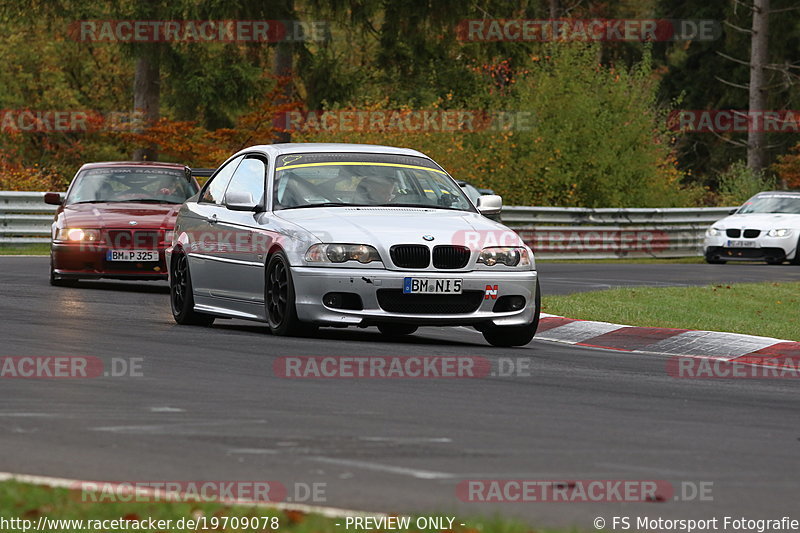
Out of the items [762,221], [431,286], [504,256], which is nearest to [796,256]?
[762,221]

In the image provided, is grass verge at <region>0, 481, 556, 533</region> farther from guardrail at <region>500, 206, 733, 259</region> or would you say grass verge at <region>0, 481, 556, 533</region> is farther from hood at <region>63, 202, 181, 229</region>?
guardrail at <region>500, 206, 733, 259</region>

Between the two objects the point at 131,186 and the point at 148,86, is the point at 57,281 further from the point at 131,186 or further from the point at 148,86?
the point at 148,86

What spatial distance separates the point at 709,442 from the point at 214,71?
99.2 ft

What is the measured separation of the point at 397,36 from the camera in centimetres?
3806

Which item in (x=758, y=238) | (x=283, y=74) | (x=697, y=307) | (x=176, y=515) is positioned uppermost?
(x=283, y=74)

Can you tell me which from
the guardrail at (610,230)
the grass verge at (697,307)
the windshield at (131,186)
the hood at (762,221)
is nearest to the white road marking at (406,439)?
the grass verge at (697,307)

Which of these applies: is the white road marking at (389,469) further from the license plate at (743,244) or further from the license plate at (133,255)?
the license plate at (743,244)

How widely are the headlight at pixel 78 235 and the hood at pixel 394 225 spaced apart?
20.2ft

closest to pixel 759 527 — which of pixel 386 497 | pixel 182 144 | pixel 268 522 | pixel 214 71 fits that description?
pixel 386 497

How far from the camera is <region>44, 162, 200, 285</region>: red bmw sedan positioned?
60.6ft

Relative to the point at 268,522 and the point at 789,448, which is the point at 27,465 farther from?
the point at 789,448

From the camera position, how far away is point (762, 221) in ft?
101

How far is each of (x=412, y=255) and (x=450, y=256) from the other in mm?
307

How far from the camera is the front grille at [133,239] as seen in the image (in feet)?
60.5
